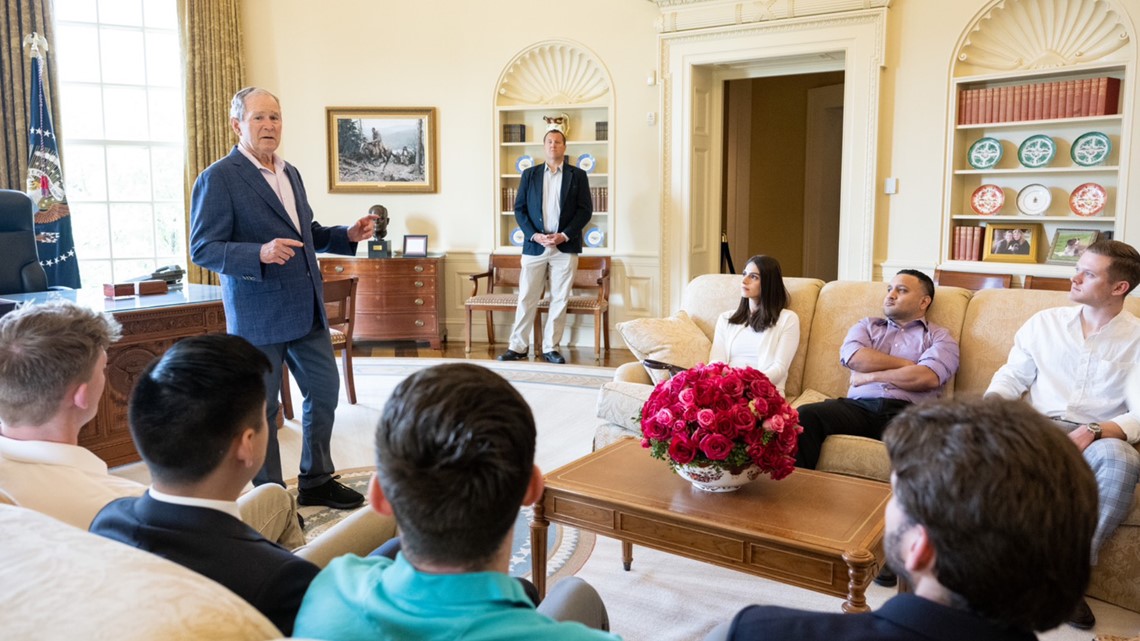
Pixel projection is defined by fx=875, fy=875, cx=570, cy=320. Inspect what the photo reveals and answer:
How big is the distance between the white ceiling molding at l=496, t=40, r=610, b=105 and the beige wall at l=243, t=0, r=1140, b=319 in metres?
0.09

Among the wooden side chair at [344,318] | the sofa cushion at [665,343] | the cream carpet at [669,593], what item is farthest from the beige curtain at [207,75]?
the sofa cushion at [665,343]

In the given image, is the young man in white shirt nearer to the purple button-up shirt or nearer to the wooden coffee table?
the purple button-up shirt

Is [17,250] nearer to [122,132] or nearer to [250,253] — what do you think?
[250,253]

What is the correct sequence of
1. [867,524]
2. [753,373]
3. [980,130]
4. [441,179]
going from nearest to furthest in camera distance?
[867,524]
[753,373]
[980,130]
[441,179]

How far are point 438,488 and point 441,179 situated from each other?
271 inches

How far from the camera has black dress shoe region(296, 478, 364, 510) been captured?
3.46 meters

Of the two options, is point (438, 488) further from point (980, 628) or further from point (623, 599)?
point (623, 599)

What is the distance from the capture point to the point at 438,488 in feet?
3.30

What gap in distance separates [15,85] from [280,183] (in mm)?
4481

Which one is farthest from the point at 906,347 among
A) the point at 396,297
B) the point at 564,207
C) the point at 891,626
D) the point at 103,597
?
the point at 396,297

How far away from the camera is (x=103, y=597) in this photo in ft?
2.84

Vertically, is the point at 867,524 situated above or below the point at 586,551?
above

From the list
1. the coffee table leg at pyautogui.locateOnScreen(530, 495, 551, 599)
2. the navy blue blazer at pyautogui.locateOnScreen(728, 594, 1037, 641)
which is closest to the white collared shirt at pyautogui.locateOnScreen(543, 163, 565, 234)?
the coffee table leg at pyautogui.locateOnScreen(530, 495, 551, 599)

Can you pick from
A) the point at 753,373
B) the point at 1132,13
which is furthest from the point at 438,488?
the point at 1132,13
